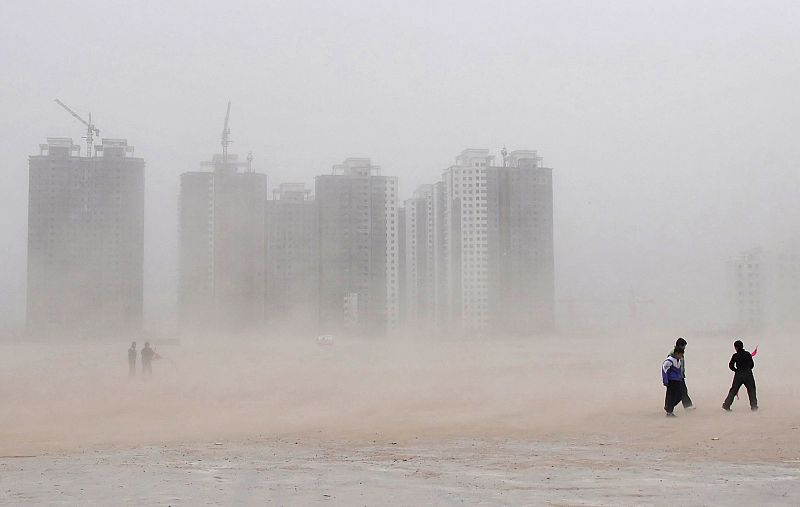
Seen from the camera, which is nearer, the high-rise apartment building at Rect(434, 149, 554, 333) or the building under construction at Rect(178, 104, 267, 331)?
the building under construction at Rect(178, 104, 267, 331)

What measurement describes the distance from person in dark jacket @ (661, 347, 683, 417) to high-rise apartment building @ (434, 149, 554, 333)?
50.9 m

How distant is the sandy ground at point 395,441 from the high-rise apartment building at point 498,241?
1429 inches

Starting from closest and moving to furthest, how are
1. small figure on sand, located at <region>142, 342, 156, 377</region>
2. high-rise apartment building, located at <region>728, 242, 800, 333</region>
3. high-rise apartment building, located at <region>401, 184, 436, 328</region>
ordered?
small figure on sand, located at <region>142, 342, 156, 377</region> → high-rise apartment building, located at <region>728, 242, 800, 333</region> → high-rise apartment building, located at <region>401, 184, 436, 328</region>

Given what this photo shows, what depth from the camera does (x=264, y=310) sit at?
227ft

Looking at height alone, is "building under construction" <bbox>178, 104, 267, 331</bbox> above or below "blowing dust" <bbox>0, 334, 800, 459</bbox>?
above

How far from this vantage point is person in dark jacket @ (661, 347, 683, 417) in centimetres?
1518

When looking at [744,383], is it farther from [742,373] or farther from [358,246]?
[358,246]

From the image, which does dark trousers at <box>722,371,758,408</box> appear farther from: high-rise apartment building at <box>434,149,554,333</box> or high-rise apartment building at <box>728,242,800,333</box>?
high-rise apartment building at <box>434,149,554,333</box>

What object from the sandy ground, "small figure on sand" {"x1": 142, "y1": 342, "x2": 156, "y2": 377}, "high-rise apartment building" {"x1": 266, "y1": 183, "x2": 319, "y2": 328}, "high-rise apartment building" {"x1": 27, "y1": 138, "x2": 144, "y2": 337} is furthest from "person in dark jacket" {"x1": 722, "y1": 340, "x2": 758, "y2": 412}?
"high-rise apartment building" {"x1": 266, "y1": 183, "x2": 319, "y2": 328}

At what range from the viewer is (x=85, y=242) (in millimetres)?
59594

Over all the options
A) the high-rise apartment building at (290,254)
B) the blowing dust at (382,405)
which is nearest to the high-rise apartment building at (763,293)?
the blowing dust at (382,405)

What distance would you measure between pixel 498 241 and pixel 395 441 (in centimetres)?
5488

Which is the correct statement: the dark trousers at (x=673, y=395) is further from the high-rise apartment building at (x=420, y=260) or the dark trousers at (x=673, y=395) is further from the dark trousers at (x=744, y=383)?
the high-rise apartment building at (x=420, y=260)

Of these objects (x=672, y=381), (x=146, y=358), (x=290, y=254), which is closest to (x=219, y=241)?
(x=290, y=254)
